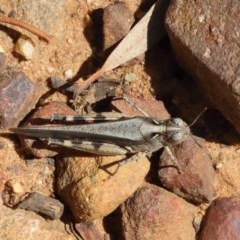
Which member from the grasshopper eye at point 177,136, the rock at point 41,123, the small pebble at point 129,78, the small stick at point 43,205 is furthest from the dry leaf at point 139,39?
the small stick at point 43,205

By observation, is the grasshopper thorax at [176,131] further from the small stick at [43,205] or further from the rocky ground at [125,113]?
the small stick at [43,205]

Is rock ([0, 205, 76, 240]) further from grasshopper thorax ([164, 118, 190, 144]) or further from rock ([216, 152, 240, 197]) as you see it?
rock ([216, 152, 240, 197])

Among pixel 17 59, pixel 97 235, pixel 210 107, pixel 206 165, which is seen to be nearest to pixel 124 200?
pixel 97 235

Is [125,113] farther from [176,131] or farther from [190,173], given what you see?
[190,173]

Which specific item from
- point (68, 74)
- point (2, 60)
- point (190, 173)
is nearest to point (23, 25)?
point (2, 60)

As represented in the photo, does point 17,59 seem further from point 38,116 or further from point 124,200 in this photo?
point 124,200
